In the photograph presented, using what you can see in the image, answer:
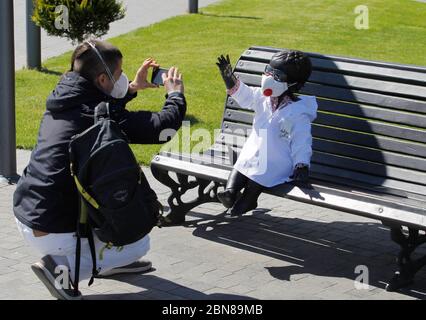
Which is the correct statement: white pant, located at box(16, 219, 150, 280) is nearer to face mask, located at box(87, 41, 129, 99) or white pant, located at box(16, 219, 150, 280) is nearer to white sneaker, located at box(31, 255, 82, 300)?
white sneaker, located at box(31, 255, 82, 300)

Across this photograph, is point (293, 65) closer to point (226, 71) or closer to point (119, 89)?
point (226, 71)

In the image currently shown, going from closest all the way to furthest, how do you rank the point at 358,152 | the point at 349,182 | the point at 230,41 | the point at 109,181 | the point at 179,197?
the point at 109,181
the point at 349,182
the point at 358,152
the point at 179,197
the point at 230,41

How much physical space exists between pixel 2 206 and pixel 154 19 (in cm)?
1021

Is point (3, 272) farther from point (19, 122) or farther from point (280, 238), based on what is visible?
point (19, 122)

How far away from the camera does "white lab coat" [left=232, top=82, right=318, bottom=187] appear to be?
5918 millimetres

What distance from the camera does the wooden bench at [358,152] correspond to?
562cm

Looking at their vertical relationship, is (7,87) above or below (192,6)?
above

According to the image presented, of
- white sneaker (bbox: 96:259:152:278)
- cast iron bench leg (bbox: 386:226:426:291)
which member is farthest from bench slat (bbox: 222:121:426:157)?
white sneaker (bbox: 96:259:152:278)

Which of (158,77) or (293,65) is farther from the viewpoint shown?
(293,65)

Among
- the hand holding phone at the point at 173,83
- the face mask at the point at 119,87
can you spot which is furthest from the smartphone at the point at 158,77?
the face mask at the point at 119,87

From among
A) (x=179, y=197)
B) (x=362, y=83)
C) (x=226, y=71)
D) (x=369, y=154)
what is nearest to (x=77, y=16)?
(x=179, y=197)

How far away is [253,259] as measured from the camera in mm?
6082

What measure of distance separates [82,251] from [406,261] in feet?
6.18

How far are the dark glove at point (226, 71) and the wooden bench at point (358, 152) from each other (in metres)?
0.59
